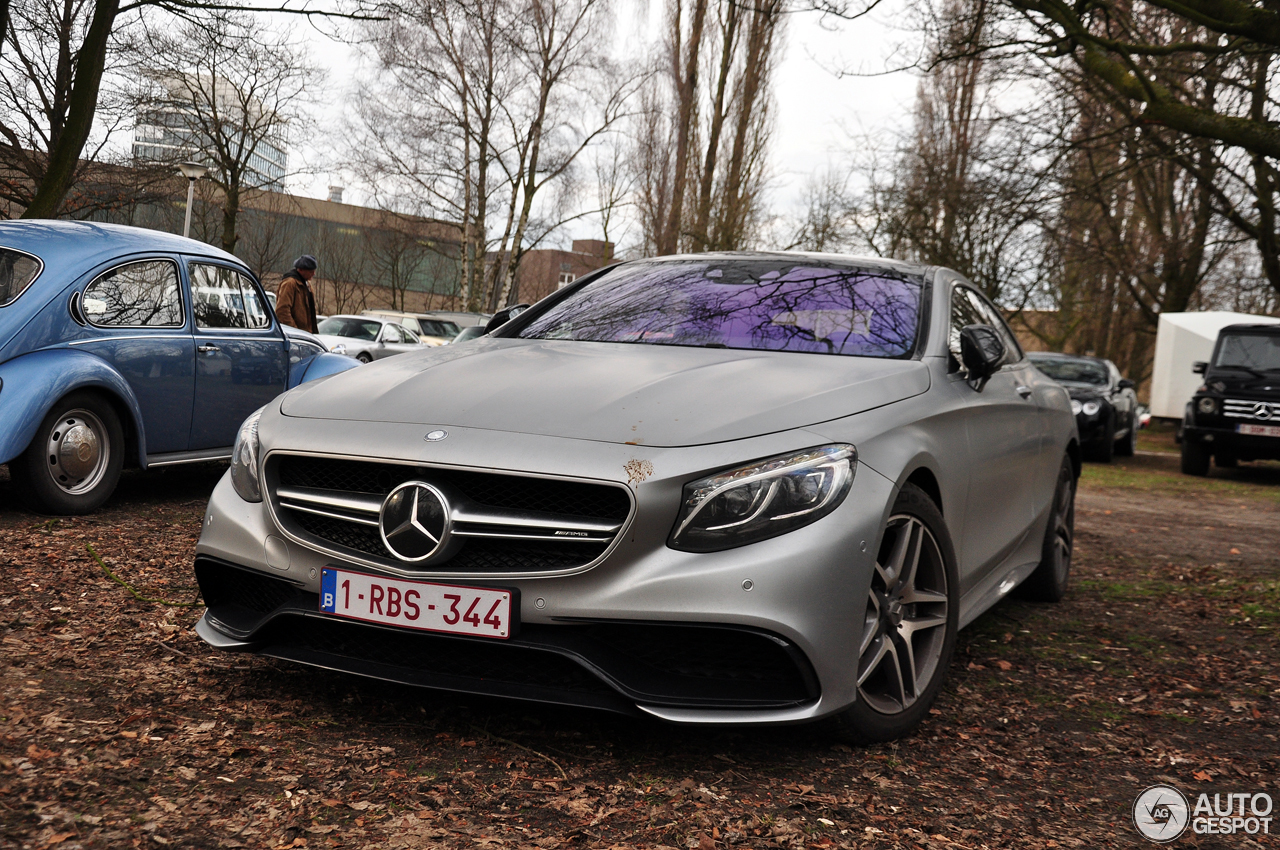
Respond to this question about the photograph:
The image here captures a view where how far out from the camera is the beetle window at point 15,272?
549 centimetres

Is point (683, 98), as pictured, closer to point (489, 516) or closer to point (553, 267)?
point (553, 267)

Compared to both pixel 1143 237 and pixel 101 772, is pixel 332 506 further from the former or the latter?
pixel 1143 237

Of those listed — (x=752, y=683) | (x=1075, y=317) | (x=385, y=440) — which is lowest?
(x=752, y=683)

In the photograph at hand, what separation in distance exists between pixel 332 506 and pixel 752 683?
3.85 feet

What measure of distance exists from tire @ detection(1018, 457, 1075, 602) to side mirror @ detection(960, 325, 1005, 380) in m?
1.47

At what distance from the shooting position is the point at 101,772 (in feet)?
8.16

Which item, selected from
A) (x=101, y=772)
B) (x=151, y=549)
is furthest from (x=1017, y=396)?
(x=151, y=549)

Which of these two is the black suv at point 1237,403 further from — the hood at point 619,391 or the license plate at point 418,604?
→ the license plate at point 418,604

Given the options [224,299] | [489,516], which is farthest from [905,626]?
[224,299]

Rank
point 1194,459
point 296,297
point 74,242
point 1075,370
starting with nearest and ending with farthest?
point 74,242 → point 296,297 → point 1194,459 → point 1075,370

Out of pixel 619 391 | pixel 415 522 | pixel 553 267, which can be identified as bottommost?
pixel 415 522

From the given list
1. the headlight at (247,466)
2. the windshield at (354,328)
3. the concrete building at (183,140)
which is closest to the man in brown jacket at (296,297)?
the headlight at (247,466)

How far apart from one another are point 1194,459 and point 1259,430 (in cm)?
111

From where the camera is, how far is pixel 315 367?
24.1 feet
